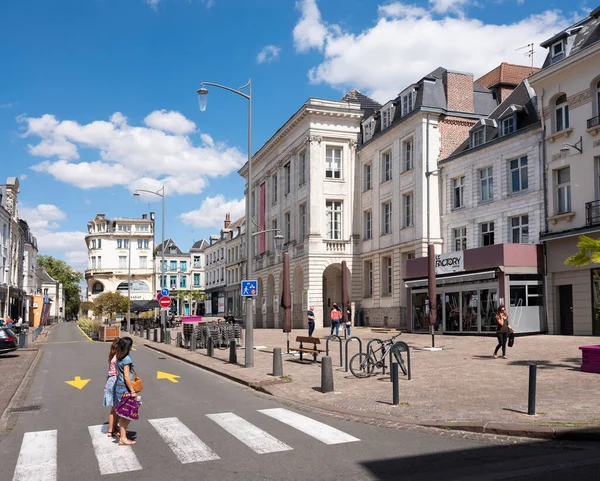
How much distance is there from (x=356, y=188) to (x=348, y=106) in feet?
18.6

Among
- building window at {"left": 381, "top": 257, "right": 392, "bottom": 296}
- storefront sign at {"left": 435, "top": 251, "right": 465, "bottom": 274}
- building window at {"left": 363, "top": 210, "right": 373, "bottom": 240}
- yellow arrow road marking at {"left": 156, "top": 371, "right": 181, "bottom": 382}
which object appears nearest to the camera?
yellow arrow road marking at {"left": 156, "top": 371, "right": 181, "bottom": 382}

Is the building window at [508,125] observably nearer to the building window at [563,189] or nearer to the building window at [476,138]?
the building window at [476,138]

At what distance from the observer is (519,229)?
28.5 metres

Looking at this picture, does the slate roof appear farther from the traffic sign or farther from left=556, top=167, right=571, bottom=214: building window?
the traffic sign

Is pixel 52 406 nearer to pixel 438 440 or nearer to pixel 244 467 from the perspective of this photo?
pixel 244 467

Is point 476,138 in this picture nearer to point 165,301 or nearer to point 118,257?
point 165,301

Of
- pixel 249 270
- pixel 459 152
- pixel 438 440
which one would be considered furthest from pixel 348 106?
pixel 438 440

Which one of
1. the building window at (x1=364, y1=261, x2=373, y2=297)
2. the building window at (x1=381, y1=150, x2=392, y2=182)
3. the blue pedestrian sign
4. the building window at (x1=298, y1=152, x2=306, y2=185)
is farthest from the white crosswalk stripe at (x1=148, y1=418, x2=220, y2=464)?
the building window at (x1=298, y1=152, x2=306, y2=185)

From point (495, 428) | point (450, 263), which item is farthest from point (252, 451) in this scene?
point (450, 263)

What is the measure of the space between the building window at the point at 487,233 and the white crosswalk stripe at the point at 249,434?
22.5m

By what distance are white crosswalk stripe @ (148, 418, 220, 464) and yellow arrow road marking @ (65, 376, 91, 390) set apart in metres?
5.78

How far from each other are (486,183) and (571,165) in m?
5.85

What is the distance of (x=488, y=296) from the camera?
88.5ft

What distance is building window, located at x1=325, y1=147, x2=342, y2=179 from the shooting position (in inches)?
1670
